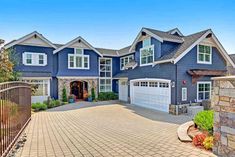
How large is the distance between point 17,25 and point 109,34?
352 inches

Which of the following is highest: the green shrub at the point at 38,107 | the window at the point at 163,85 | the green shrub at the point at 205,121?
the window at the point at 163,85

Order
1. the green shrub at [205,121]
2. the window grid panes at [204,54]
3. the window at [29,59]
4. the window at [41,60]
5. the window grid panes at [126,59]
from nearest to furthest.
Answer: the green shrub at [205,121]
the window grid panes at [204,54]
the window at [29,59]
the window at [41,60]
the window grid panes at [126,59]

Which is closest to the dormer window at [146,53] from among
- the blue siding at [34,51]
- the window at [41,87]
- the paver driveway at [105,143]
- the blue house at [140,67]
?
the blue house at [140,67]

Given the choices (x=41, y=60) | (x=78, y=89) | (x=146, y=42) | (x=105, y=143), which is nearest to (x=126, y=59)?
(x=146, y=42)

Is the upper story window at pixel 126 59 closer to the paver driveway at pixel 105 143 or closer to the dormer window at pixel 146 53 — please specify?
the dormer window at pixel 146 53

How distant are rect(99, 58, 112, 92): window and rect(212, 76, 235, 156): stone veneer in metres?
21.0

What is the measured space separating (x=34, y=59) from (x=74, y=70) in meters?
4.79

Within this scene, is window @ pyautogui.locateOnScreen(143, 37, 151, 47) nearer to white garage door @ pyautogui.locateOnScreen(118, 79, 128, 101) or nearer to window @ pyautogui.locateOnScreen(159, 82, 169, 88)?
window @ pyautogui.locateOnScreen(159, 82, 169, 88)

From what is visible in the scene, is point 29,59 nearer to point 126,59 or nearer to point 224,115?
point 126,59

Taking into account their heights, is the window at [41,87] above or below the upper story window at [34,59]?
below

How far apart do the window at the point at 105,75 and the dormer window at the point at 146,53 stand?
858 centimetres

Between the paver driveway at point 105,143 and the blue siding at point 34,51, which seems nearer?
the paver driveway at point 105,143

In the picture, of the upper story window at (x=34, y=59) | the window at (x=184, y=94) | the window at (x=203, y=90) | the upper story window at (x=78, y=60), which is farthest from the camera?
the upper story window at (x=78, y=60)

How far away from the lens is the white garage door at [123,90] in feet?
78.3
